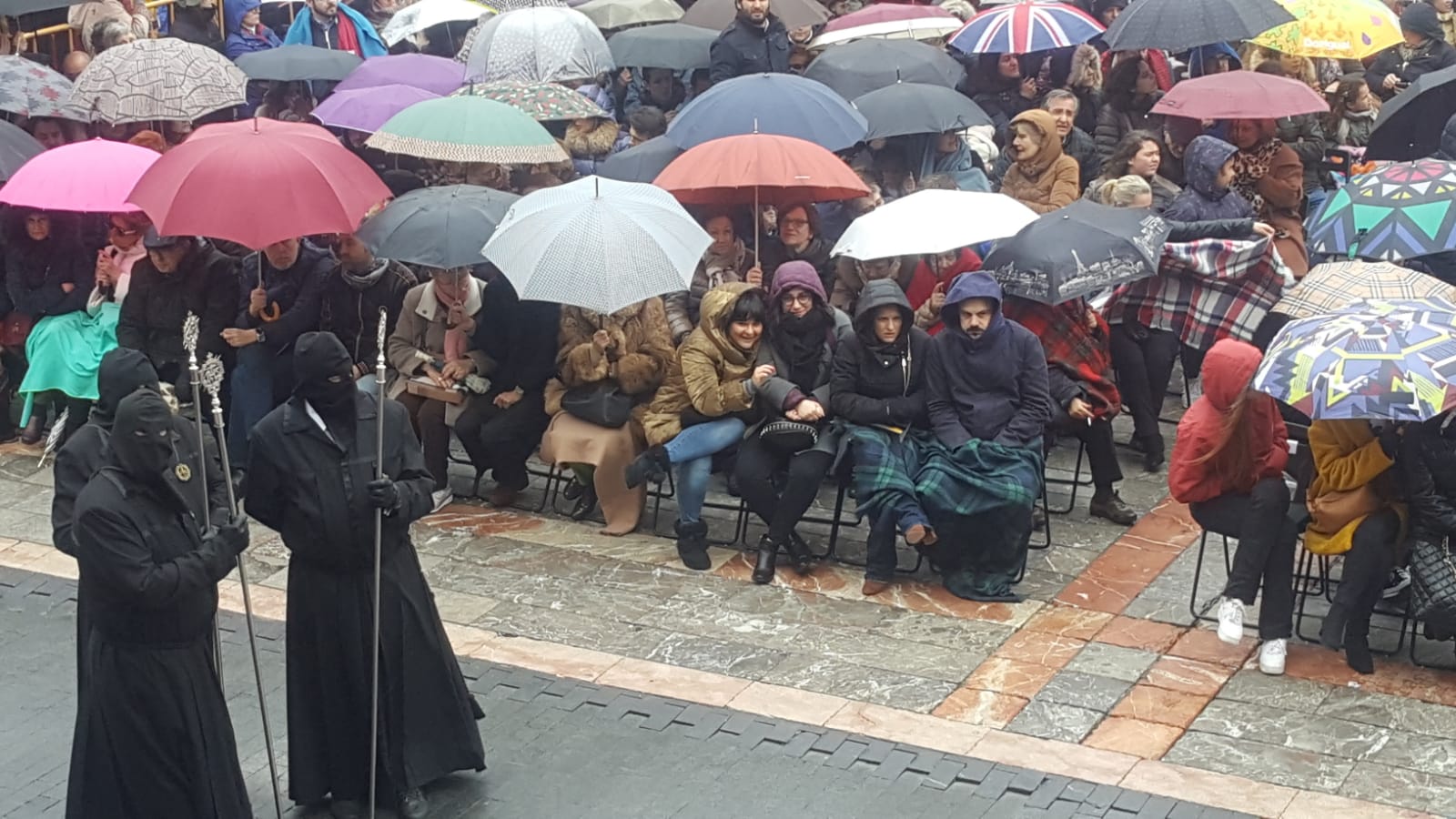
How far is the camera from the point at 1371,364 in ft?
24.8

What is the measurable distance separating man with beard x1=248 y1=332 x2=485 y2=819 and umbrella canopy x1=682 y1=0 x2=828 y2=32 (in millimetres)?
7349

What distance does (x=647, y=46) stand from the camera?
44.3 ft

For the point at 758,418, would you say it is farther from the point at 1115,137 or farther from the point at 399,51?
the point at 399,51

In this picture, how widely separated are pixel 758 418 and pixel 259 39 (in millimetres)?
7580

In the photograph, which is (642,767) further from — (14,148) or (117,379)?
(14,148)

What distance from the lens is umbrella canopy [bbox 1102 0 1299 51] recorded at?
12.3 metres

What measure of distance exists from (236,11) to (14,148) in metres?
4.51

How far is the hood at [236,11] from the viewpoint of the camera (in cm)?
1578

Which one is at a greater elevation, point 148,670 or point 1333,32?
point 1333,32

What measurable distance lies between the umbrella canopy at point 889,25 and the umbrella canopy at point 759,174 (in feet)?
9.88

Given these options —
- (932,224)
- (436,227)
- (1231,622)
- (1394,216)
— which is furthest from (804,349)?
(1394,216)

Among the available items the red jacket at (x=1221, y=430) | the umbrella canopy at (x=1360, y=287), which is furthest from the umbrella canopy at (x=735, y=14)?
the red jacket at (x=1221, y=430)

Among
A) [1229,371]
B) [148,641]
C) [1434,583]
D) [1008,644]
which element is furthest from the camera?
[1008,644]

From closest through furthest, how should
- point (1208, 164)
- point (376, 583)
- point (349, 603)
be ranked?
point (376, 583) < point (349, 603) < point (1208, 164)
